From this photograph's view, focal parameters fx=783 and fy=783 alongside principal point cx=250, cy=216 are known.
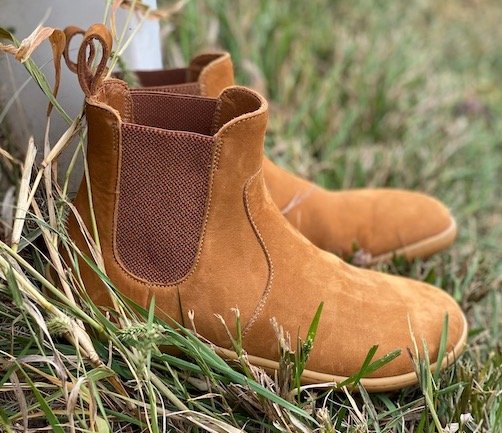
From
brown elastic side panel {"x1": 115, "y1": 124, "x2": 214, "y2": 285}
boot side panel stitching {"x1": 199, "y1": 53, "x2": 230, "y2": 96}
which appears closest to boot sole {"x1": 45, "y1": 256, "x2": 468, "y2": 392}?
brown elastic side panel {"x1": 115, "y1": 124, "x2": 214, "y2": 285}

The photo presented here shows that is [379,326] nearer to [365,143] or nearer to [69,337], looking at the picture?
[69,337]

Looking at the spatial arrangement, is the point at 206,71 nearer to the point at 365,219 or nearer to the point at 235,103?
the point at 235,103

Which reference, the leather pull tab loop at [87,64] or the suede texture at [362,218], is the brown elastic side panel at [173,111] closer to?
the leather pull tab loop at [87,64]

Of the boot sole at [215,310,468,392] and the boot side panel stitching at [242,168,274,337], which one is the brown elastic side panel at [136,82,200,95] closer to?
the boot side panel stitching at [242,168,274,337]

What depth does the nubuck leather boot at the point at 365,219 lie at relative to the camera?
4.94ft

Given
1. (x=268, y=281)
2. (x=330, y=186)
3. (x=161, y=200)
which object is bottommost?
(x=330, y=186)

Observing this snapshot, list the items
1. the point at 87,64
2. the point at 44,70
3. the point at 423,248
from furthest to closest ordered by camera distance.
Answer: the point at 423,248 → the point at 44,70 → the point at 87,64

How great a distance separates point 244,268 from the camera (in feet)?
3.55

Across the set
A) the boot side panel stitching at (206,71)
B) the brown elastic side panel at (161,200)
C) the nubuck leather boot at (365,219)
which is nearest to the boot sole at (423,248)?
the nubuck leather boot at (365,219)

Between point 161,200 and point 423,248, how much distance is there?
75 centimetres

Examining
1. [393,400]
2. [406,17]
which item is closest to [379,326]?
[393,400]

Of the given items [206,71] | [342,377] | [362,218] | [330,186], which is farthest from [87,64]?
[330,186]

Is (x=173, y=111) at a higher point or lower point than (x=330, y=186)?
higher

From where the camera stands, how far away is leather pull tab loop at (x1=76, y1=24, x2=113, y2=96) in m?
1.00
